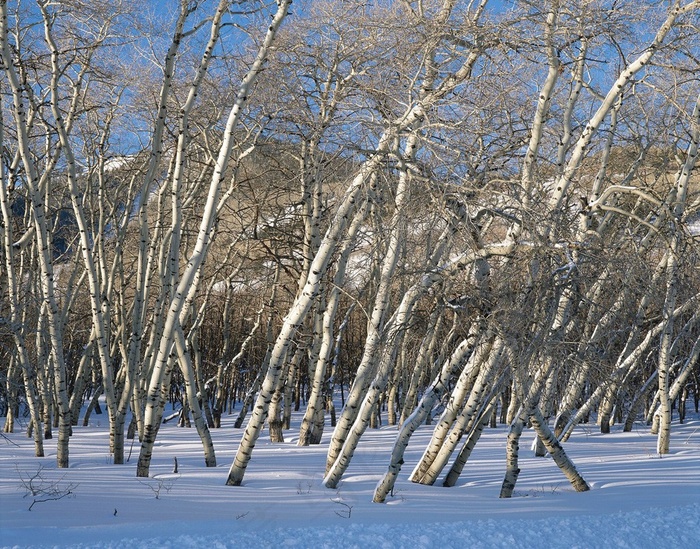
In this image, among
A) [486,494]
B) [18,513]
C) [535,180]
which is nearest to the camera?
[18,513]

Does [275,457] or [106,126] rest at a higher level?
[106,126]

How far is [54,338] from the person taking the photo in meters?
9.43

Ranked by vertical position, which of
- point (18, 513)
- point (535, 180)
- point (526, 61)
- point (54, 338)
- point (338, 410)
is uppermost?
point (526, 61)

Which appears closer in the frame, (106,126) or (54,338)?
(54,338)

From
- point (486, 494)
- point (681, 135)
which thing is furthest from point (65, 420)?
point (681, 135)

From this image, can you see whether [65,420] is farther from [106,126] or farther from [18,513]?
[106,126]

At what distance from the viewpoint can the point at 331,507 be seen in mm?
7602

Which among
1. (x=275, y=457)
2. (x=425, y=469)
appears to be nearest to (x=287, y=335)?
(x=425, y=469)

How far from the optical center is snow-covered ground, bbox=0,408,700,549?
630 cm

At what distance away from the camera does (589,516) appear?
7.62 m

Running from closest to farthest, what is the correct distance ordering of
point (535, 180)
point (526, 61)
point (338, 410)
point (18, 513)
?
point (18, 513) → point (535, 180) → point (526, 61) → point (338, 410)

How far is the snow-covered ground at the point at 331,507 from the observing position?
630cm

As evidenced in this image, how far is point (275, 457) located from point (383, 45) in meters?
6.23

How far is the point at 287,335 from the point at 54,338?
344 centimetres
